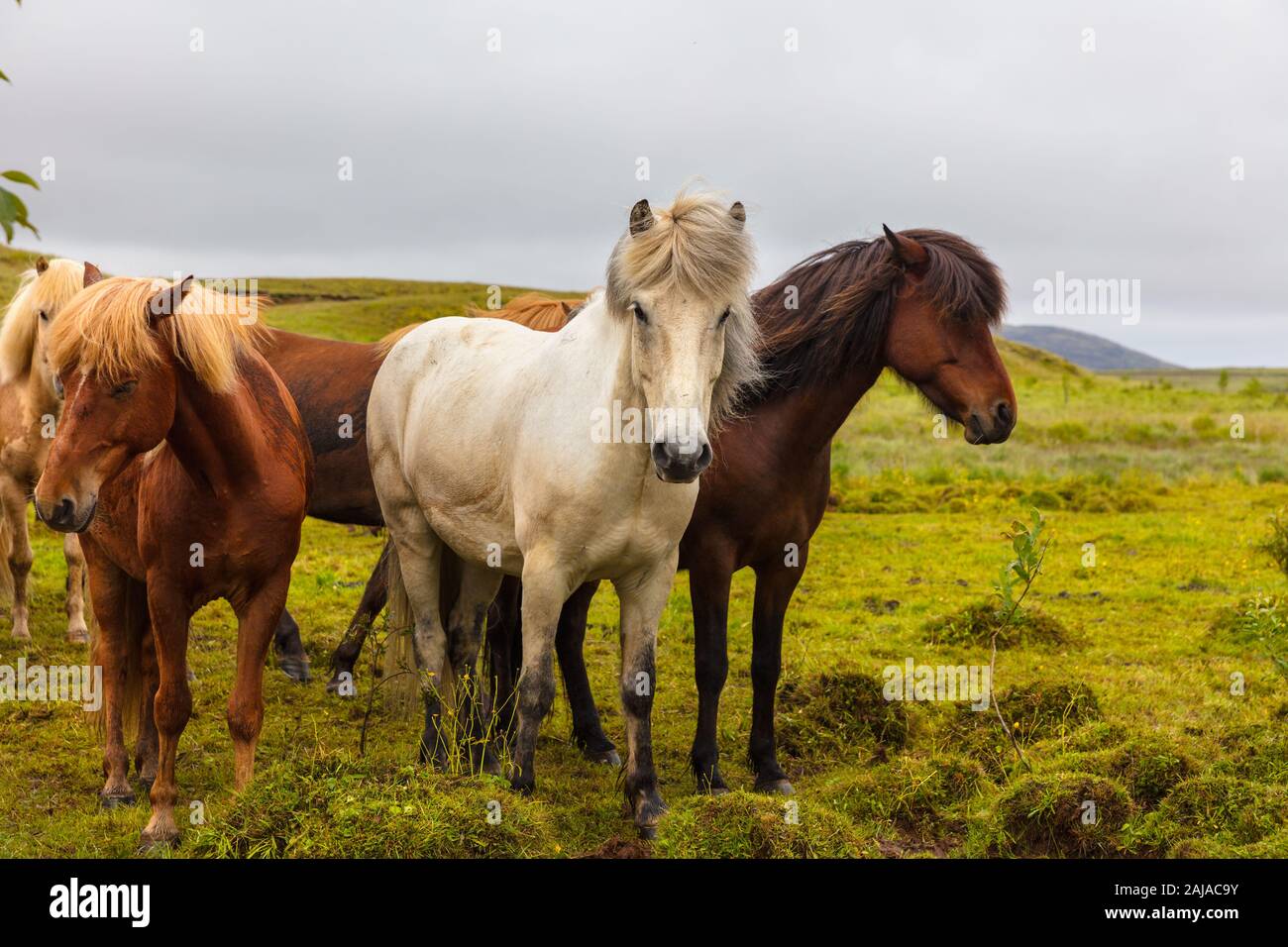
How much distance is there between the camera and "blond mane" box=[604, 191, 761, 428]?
15.0ft

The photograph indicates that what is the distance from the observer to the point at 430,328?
640 cm

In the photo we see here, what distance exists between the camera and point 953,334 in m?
5.90

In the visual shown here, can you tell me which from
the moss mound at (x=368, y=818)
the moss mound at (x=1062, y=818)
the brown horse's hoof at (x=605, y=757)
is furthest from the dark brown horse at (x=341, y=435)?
the moss mound at (x=1062, y=818)

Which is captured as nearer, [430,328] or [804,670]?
[430,328]

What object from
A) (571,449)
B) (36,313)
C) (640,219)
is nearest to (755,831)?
(571,449)

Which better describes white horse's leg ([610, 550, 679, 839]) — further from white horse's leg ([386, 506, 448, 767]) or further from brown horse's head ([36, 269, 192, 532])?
brown horse's head ([36, 269, 192, 532])

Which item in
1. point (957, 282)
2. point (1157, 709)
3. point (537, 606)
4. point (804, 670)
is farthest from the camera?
point (804, 670)

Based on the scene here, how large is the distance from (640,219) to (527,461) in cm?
118

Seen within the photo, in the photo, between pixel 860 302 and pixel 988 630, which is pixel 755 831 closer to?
pixel 860 302

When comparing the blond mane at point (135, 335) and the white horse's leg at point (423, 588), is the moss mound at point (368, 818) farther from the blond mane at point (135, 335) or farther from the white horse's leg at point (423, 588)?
the blond mane at point (135, 335)

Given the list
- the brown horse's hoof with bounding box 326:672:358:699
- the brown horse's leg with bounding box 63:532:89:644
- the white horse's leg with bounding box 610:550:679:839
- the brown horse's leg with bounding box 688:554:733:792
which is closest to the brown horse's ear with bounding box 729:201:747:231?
the white horse's leg with bounding box 610:550:679:839

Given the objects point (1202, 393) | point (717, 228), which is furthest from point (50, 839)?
point (1202, 393)

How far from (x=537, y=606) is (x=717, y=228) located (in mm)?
1789

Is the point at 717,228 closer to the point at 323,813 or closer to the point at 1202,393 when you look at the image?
the point at 323,813
